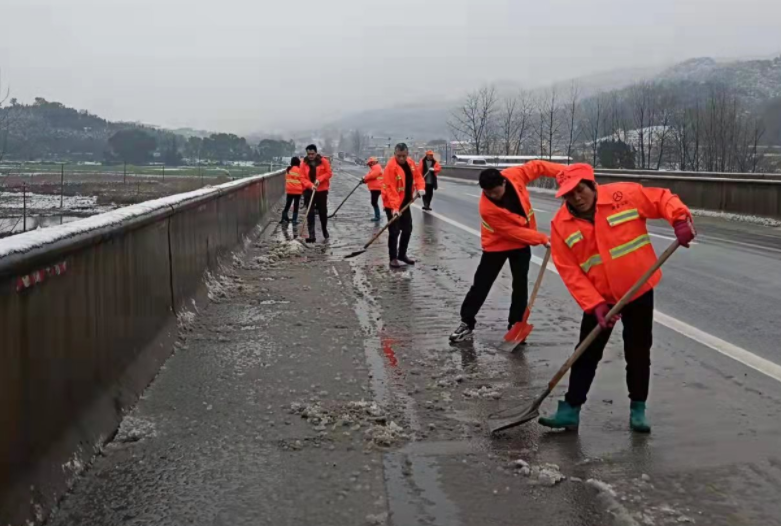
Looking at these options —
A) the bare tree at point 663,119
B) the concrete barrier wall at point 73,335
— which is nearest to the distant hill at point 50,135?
the concrete barrier wall at point 73,335

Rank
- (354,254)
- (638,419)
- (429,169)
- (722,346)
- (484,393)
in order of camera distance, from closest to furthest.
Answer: (638,419) → (484,393) → (722,346) → (354,254) → (429,169)

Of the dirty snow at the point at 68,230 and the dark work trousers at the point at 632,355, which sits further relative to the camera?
the dark work trousers at the point at 632,355

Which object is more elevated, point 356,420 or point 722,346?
point 722,346

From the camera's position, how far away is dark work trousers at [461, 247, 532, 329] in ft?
23.6

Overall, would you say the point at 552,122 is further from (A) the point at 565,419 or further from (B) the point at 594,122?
(A) the point at 565,419

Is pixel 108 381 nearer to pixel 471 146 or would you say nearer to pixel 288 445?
pixel 288 445

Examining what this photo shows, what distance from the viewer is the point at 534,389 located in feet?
18.4

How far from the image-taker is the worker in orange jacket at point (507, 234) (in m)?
7.01

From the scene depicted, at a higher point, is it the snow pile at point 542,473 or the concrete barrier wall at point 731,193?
the concrete barrier wall at point 731,193

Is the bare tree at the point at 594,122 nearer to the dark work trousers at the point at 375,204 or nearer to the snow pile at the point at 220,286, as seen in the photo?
the dark work trousers at the point at 375,204

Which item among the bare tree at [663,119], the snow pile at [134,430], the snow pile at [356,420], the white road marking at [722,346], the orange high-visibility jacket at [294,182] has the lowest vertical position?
the snow pile at [134,430]

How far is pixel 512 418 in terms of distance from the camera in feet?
15.8

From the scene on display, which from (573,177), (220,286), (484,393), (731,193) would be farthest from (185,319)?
(731,193)

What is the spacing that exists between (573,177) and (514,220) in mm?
2487
